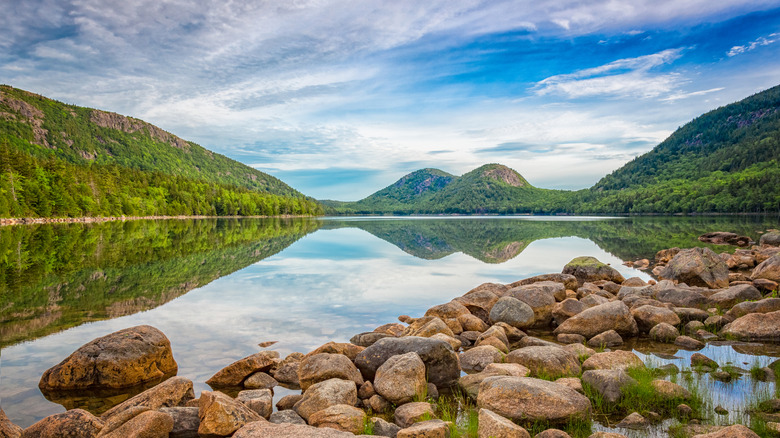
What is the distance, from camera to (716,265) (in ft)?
68.4

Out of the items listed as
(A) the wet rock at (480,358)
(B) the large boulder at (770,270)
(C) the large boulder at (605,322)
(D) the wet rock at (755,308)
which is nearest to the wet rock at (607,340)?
(C) the large boulder at (605,322)

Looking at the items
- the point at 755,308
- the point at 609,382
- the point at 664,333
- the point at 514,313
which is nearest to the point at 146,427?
the point at 609,382

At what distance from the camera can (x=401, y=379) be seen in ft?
28.3

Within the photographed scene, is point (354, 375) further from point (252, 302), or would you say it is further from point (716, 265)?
point (716, 265)

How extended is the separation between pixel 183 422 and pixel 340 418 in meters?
2.52

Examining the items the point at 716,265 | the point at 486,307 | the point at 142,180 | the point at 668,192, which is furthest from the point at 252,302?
the point at 668,192

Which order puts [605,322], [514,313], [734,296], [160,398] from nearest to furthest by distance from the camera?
[160,398]
[605,322]
[514,313]
[734,296]

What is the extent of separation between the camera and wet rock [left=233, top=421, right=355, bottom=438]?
19.1 ft

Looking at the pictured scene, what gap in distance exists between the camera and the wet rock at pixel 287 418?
7.66 meters

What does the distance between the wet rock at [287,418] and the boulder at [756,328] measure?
38.4 ft

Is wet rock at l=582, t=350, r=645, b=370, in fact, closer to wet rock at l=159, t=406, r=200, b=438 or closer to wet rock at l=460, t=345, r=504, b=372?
wet rock at l=460, t=345, r=504, b=372

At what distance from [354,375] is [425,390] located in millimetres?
1601

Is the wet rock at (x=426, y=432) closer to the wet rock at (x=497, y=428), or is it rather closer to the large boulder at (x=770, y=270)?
the wet rock at (x=497, y=428)

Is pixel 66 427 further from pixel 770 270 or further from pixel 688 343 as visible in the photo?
pixel 770 270
